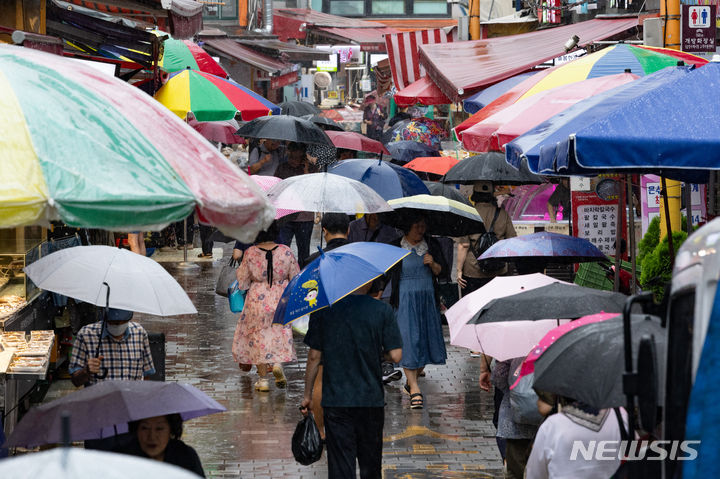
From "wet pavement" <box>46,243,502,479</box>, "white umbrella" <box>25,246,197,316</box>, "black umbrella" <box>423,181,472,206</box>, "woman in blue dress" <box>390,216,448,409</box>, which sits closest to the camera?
"white umbrella" <box>25,246,197,316</box>

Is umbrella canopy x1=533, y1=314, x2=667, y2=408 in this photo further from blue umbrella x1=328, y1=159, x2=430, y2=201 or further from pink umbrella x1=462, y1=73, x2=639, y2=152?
blue umbrella x1=328, y1=159, x2=430, y2=201

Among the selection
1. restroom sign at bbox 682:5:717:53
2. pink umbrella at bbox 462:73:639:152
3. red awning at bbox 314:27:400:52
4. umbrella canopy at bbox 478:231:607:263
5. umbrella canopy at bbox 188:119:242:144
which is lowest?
umbrella canopy at bbox 478:231:607:263

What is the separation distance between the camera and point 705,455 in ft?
10.6

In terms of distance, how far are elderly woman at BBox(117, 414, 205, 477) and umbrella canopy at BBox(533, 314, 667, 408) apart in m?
1.83

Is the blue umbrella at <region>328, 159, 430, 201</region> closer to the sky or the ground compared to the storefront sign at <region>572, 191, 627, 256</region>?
closer to the sky

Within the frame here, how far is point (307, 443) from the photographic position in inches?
287

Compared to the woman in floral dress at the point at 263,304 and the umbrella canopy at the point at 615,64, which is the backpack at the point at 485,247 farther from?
the woman in floral dress at the point at 263,304

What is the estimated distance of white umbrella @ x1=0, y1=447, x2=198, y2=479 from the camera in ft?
8.94

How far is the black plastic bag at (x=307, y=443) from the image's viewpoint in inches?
287

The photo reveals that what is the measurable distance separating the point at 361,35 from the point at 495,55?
2300cm

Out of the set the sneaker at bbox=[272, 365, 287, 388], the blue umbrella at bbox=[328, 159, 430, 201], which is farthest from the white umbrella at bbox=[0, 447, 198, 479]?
the blue umbrella at bbox=[328, 159, 430, 201]

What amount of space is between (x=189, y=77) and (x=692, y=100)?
1027cm

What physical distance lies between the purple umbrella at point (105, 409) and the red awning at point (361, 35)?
→ 34927 mm

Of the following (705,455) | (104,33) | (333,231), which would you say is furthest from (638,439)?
(104,33)
